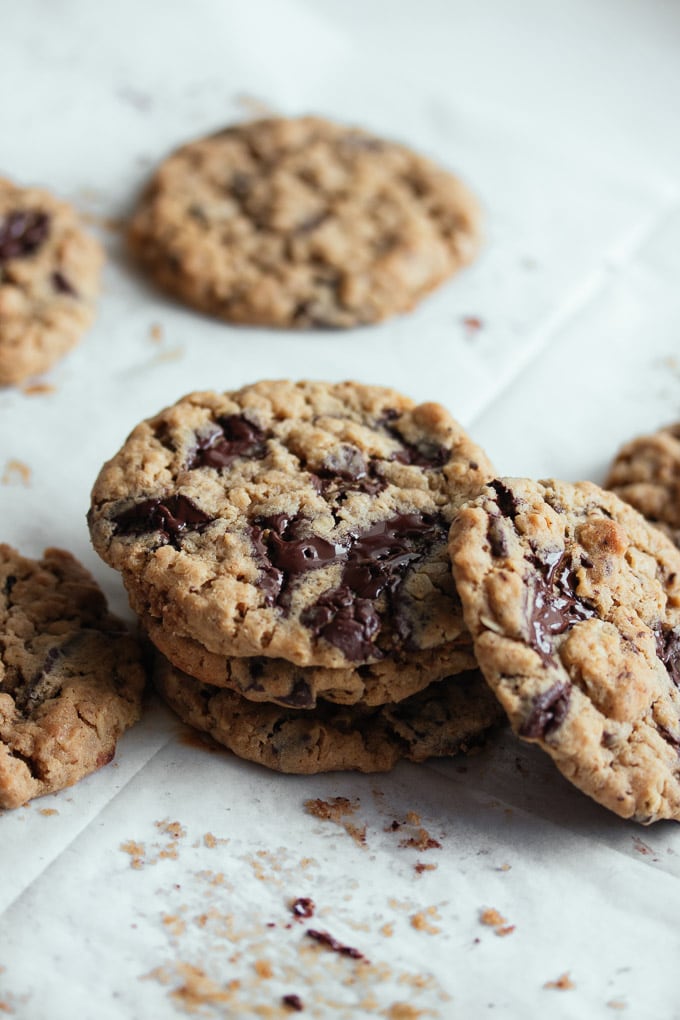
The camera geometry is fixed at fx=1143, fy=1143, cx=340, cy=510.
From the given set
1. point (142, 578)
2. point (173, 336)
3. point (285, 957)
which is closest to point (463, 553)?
point (142, 578)

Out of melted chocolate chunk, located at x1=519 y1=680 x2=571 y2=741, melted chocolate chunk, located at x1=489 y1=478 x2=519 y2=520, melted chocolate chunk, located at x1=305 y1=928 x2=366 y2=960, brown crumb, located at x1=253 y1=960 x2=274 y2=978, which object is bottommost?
brown crumb, located at x1=253 y1=960 x2=274 y2=978

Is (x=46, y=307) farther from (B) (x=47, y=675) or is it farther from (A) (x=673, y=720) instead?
(A) (x=673, y=720)

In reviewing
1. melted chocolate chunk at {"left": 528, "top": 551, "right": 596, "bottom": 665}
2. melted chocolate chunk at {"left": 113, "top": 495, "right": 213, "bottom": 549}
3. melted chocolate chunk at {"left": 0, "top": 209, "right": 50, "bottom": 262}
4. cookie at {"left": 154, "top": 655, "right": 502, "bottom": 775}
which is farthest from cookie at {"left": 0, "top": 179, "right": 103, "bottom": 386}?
melted chocolate chunk at {"left": 528, "top": 551, "right": 596, "bottom": 665}

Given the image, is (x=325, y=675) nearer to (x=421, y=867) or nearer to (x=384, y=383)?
(x=421, y=867)

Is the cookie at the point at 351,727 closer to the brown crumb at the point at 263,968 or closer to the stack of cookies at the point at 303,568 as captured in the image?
the stack of cookies at the point at 303,568

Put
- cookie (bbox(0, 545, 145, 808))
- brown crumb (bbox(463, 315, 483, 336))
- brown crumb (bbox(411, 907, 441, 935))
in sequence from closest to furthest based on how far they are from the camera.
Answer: brown crumb (bbox(411, 907, 441, 935)), cookie (bbox(0, 545, 145, 808)), brown crumb (bbox(463, 315, 483, 336))

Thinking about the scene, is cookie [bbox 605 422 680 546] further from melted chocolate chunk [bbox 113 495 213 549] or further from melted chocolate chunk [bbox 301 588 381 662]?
melted chocolate chunk [bbox 113 495 213 549]

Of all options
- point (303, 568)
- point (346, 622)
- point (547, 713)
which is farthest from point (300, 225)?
point (547, 713)
